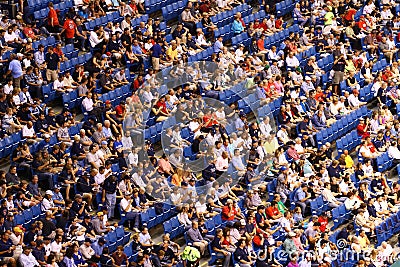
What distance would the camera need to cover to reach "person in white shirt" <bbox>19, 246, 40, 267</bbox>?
67.0 ft

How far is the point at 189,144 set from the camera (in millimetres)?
24609

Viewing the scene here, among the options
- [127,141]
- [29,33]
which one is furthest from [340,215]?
[29,33]

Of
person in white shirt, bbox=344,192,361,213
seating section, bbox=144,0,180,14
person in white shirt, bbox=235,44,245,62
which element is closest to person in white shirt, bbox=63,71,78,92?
seating section, bbox=144,0,180,14

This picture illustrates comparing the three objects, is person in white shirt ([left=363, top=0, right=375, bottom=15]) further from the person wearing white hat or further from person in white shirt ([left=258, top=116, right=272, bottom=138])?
the person wearing white hat

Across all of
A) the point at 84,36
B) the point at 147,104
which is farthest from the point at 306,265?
the point at 84,36

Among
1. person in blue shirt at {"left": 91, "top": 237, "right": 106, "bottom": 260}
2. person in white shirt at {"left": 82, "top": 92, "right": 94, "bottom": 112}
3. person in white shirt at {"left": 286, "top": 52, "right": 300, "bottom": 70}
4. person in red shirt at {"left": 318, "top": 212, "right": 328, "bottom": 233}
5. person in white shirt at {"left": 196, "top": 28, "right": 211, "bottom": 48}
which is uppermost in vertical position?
person in white shirt at {"left": 82, "top": 92, "right": 94, "bottom": 112}

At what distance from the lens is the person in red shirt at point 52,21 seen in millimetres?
26172

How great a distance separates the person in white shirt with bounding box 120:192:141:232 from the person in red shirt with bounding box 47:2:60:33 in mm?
5628

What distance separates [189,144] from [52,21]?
185 inches

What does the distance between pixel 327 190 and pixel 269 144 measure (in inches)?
70.5

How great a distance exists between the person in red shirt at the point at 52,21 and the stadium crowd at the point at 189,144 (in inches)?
1.2

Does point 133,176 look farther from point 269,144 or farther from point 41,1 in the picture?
point 41,1

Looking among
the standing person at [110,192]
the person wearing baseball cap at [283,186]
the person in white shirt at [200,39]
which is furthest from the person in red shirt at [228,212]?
the person in white shirt at [200,39]

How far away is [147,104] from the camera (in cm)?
2528
